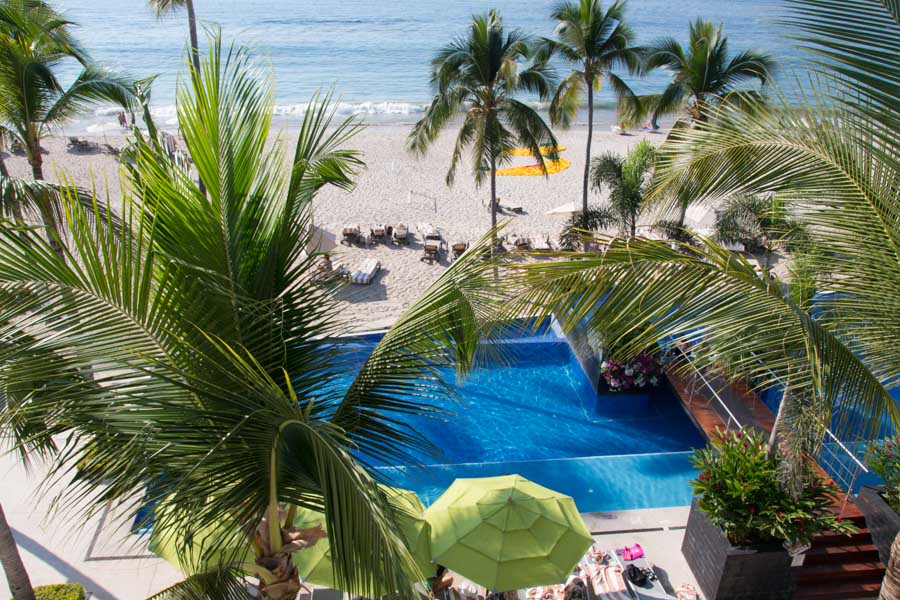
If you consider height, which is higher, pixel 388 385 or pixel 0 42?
pixel 0 42

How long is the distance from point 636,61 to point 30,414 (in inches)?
648

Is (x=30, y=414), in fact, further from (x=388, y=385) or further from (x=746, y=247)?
(x=746, y=247)

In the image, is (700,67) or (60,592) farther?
(700,67)

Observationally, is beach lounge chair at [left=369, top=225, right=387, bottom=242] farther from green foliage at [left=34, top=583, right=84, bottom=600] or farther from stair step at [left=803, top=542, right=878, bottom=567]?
stair step at [left=803, top=542, right=878, bottom=567]

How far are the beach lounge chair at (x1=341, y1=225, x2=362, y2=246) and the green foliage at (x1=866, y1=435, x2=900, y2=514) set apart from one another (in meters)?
14.8

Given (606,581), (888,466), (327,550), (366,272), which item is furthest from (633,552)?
(366,272)

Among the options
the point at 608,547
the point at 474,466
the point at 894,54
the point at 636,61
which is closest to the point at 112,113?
the point at 636,61

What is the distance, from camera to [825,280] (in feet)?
12.5

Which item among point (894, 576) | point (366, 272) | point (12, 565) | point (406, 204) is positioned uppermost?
point (894, 576)

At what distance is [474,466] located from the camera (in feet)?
34.1

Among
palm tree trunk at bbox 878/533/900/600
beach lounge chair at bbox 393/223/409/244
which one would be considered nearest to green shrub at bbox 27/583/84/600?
palm tree trunk at bbox 878/533/900/600

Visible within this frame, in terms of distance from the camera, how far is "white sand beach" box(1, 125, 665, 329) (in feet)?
56.4

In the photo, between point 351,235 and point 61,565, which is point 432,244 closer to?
point 351,235

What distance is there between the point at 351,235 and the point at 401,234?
1.47m
